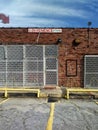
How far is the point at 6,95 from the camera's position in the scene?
1714cm

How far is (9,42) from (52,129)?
13.1m

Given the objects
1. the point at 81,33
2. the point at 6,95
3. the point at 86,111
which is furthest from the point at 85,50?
the point at 86,111

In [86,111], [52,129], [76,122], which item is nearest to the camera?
[52,129]

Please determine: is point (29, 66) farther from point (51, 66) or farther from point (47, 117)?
point (47, 117)

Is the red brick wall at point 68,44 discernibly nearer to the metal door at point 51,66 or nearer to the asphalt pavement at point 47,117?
the metal door at point 51,66

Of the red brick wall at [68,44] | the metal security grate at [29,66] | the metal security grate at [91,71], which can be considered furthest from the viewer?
the red brick wall at [68,44]

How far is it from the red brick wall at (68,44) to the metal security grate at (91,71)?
284 mm

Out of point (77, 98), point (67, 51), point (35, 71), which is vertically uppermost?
point (67, 51)

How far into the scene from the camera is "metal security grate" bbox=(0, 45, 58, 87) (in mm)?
20812

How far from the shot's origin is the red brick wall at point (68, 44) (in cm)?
2098

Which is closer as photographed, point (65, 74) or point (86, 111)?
point (86, 111)

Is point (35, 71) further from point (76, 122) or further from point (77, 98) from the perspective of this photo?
point (76, 122)

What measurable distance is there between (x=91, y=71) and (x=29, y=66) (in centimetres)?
415

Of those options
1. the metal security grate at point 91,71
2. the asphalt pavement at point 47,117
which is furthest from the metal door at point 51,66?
the asphalt pavement at point 47,117
